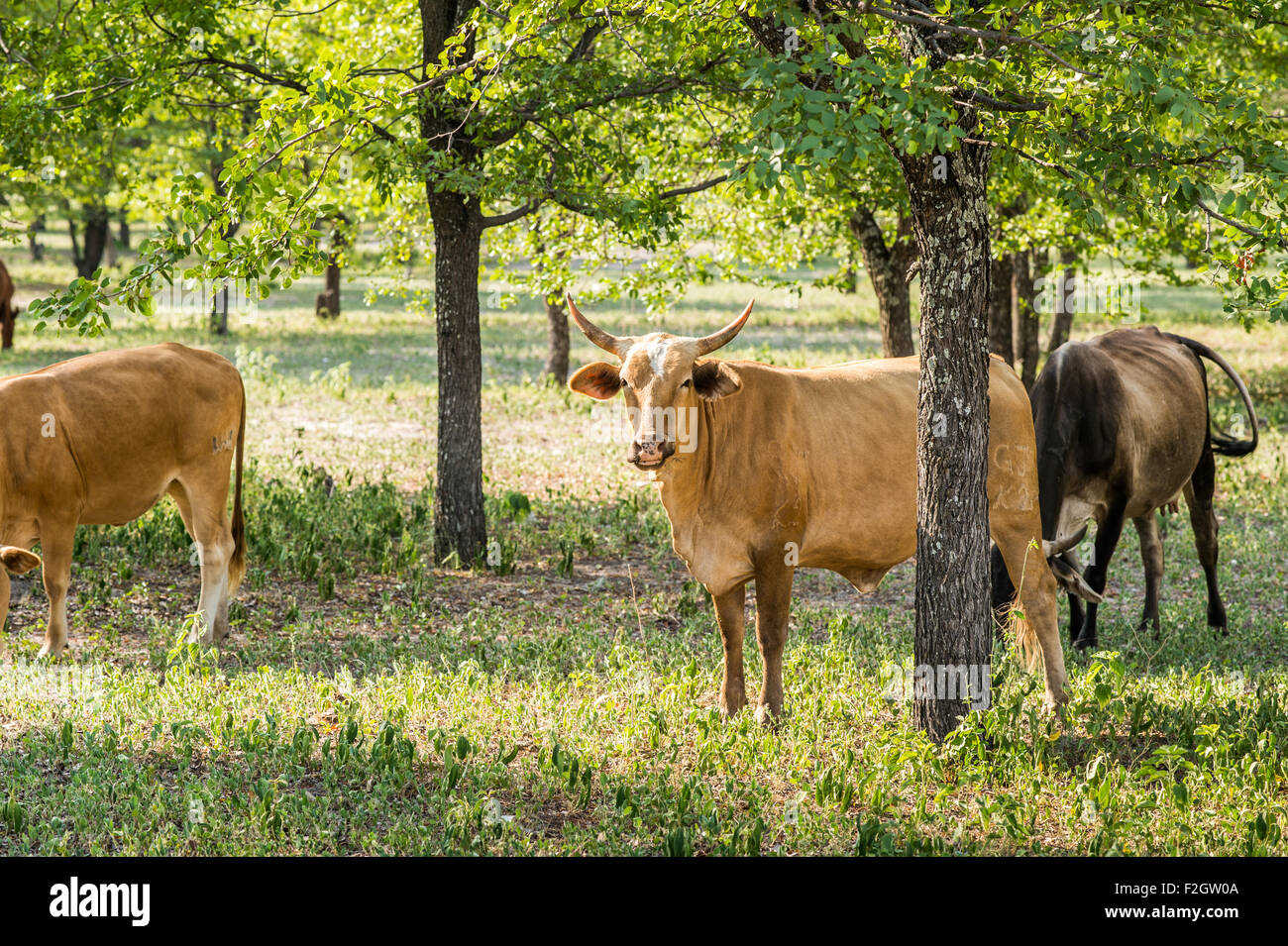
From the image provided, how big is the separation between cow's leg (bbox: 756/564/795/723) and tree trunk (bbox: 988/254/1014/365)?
11259 mm

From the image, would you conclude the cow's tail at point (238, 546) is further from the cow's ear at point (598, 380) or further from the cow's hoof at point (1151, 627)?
the cow's hoof at point (1151, 627)

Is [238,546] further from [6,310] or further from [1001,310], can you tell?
[6,310]

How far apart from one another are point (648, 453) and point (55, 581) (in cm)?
446

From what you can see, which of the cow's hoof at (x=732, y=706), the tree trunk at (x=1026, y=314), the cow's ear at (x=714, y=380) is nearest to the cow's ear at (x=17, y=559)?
the cow's ear at (x=714, y=380)

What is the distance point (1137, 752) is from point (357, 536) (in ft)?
22.2

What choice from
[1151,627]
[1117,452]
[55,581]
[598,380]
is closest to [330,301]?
[55,581]

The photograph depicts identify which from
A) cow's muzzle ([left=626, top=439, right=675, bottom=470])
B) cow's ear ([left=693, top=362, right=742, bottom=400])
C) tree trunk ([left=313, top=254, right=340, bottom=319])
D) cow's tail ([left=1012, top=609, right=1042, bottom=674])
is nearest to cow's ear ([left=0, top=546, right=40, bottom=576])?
cow's muzzle ([left=626, top=439, right=675, bottom=470])

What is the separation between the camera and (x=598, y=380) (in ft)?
21.6

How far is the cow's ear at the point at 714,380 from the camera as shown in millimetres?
6254

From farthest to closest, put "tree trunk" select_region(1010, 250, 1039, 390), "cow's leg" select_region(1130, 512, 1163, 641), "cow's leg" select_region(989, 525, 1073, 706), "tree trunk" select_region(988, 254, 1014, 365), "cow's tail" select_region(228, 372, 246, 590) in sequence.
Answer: "tree trunk" select_region(1010, 250, 1039, 390), "tree trunk" select_region(988, 254, 1014, 365), "cow's leg" select_region(1130, 512, 1163, 641), "cow's tail" select_region(228, 372, 246, 590), "cow's leg" select_region(989, 525, 1073, 706)

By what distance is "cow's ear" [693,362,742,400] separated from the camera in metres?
6.25

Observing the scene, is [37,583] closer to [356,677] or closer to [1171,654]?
[356,677]

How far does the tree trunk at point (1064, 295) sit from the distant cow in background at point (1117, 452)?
4.26 m

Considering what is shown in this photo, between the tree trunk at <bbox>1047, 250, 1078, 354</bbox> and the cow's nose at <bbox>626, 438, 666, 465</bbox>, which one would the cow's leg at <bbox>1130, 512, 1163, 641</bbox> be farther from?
the cow's nose at <bbox>626, 438, 666, 465</bbox>
